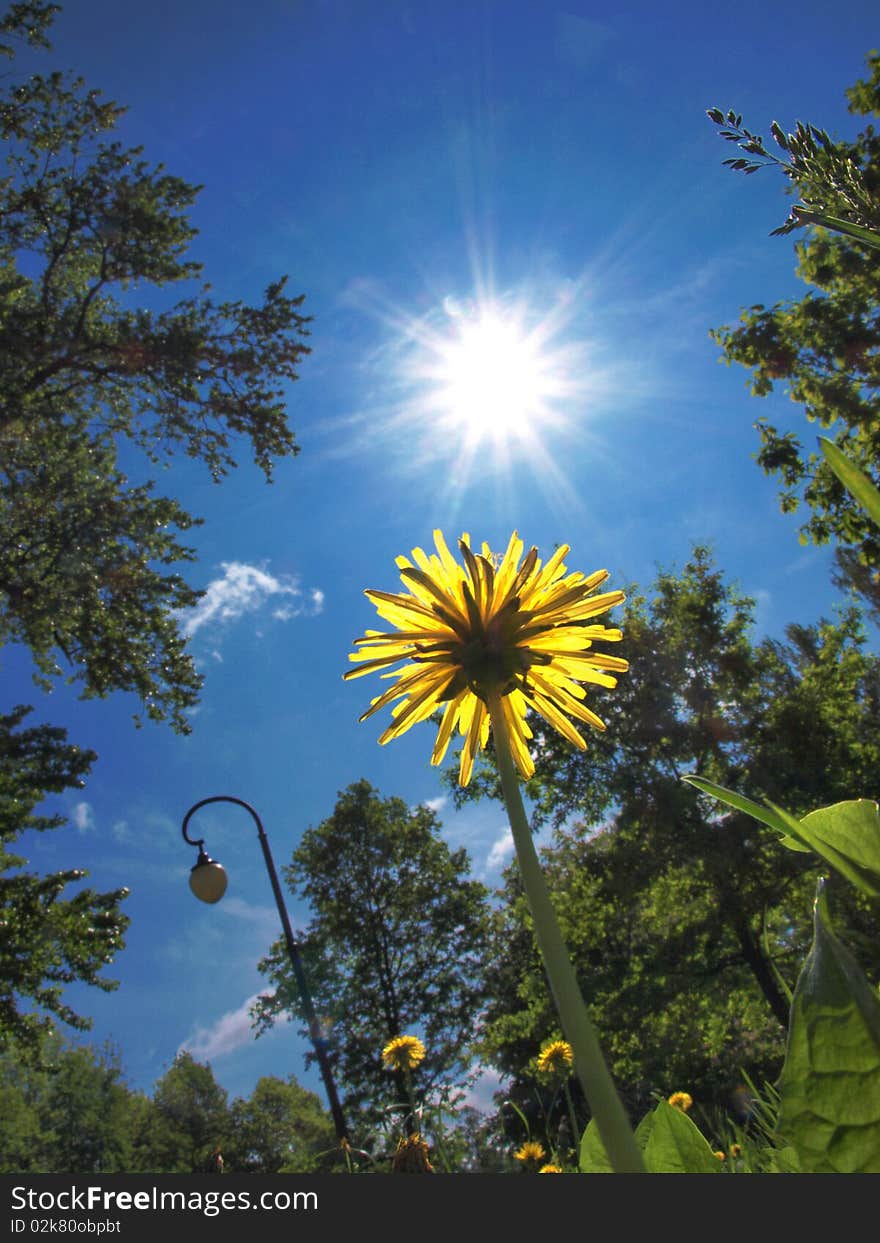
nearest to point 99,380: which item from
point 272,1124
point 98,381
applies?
point 98,381

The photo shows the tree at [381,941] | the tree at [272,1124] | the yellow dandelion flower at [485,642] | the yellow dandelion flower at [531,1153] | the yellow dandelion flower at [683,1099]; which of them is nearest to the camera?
the yellow dandelion flower at [485,642]

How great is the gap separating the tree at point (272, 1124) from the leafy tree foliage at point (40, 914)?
80.4ft

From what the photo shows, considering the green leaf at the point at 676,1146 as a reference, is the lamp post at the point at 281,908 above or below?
above

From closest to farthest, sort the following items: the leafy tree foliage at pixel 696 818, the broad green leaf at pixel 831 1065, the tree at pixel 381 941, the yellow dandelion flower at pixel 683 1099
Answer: the broad green leaf at pixel 831 1065 < the yellow dandelion flower at pixel 683 1099 < the leafy tree foliage at pixel 696 818 < the tree at pixel 381 941

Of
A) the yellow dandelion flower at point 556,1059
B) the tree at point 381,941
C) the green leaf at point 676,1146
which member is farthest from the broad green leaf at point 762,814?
the tree at point 381,941

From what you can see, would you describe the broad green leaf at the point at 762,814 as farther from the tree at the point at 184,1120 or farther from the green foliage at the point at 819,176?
the tree at the point at 184,1120

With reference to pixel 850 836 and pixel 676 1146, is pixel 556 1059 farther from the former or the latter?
pixel 850 836

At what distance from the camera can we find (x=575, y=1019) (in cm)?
44

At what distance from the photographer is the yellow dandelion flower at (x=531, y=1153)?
390 centimetres

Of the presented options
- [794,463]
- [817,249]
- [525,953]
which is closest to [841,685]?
[794,463]

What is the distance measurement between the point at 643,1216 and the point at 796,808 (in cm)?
1557

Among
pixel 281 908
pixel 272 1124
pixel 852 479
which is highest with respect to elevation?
pixel 272 1124

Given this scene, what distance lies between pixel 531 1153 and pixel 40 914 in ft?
32.5

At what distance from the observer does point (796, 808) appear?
45.8 feet
